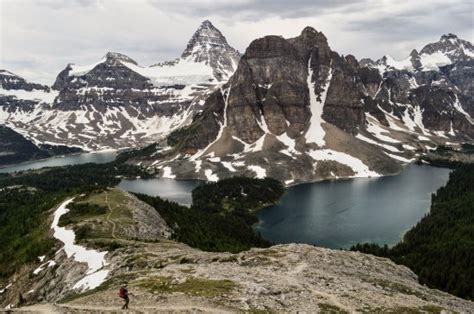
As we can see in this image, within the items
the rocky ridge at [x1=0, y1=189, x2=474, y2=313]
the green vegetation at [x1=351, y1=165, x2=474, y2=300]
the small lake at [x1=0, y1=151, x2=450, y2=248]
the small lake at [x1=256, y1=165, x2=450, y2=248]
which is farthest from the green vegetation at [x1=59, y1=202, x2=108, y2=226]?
the green vegetation at [x1=351, y1=165, x2=474, y2=300]

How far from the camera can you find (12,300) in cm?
7044

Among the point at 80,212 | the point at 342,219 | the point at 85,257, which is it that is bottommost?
the point at 342,219

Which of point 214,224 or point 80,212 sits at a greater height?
point 80,212

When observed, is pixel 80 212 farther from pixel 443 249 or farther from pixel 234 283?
pixel 443 249

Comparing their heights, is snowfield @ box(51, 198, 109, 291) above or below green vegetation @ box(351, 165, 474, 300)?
above

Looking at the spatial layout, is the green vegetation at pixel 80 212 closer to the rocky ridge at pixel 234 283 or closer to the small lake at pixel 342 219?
the rocky ridge at pixel 234 283

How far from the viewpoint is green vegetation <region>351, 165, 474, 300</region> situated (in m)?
95.4

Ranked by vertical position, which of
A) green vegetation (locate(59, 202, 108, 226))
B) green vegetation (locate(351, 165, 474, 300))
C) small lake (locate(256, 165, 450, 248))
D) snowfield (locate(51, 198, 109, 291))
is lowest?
small lake (locate(256, 165, 450, 248))

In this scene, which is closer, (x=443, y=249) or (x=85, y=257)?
(x=85, y=257)

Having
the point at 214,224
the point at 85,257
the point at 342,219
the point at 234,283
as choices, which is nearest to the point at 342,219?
the point at 342,219

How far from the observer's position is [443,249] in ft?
370

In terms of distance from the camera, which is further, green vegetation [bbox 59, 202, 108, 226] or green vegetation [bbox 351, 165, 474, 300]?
green vegetation [bbox 59, 202, 108, 226]

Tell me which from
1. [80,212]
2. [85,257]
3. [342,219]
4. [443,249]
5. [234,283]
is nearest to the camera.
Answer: [234,283]

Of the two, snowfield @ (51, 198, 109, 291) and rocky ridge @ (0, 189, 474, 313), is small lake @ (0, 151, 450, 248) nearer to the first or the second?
rocky ridge @ (0, 189, 474, 313)
